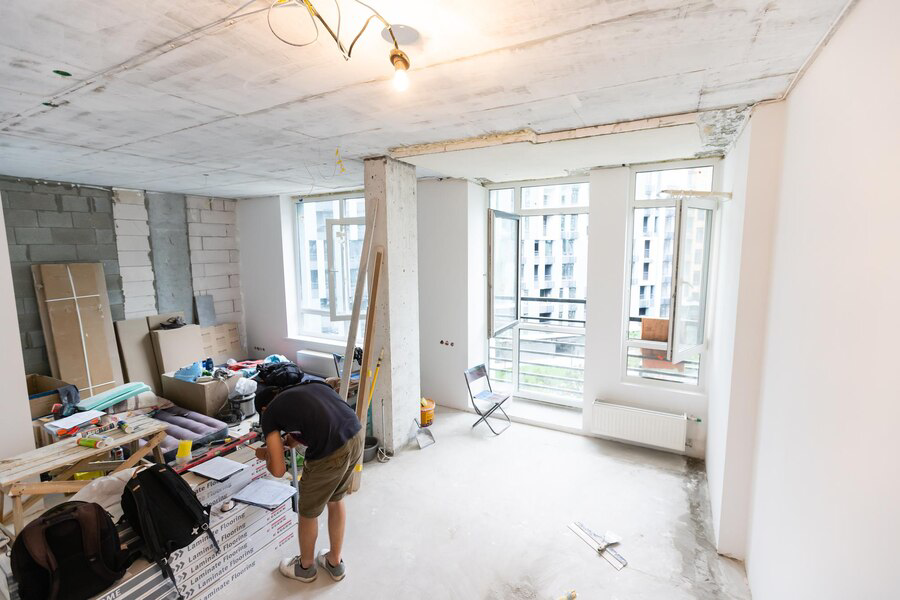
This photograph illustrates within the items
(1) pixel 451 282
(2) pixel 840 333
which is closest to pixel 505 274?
(1) pixel 451 282

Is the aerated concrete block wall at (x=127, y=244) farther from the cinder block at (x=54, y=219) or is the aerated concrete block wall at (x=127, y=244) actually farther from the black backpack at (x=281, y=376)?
the black backpack at (x=281, y=376)

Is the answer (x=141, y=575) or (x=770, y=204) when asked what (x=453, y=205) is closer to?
(x=770, y=204)

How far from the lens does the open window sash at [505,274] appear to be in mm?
4195

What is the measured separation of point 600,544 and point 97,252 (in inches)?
240

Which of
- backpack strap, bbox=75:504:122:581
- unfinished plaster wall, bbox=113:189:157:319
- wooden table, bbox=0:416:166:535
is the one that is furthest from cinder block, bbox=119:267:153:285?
backpack strap, bbox=75:504:122:581

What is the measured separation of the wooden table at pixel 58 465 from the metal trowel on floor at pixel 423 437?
216 cm

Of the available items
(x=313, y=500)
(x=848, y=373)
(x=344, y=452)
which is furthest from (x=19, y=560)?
(x=848, y=373)

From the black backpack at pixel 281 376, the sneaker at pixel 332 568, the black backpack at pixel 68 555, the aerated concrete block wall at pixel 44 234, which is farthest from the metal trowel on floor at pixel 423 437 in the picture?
the aerated concrete block wall at pixel 44 234

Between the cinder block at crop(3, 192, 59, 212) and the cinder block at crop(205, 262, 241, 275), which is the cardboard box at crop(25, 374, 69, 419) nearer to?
the cinder block at crop(3, 192, 59, 212)

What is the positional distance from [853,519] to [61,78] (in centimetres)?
351

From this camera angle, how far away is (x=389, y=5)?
1.41 meters

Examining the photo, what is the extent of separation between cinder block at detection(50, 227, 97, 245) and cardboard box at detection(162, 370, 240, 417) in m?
1.83

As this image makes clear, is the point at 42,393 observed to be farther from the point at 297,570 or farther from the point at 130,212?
the point at 297,570

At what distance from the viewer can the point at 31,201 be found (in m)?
4.53
